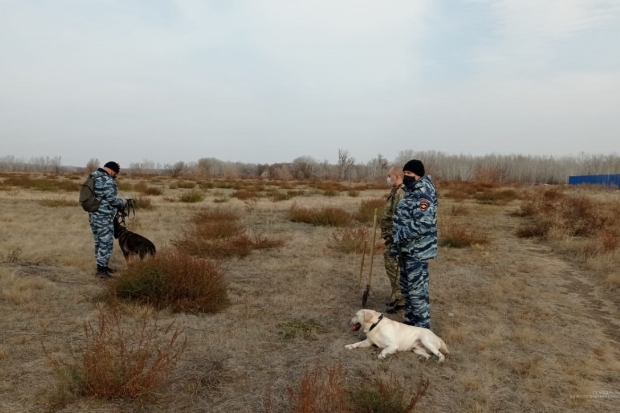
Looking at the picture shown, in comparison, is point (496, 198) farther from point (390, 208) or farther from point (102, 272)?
point (102, 272)

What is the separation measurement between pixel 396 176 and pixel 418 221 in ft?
2.50

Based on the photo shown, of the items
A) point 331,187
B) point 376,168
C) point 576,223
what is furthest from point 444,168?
point 576,223

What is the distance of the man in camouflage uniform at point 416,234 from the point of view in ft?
13.5

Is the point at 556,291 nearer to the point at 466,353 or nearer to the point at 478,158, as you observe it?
the point at 466,353

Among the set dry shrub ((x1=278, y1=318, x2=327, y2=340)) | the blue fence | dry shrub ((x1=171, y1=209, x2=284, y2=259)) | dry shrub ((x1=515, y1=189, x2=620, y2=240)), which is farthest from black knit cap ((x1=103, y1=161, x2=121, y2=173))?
the blue fence

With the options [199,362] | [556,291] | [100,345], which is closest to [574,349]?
[556,291]

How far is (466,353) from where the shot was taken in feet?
13.6

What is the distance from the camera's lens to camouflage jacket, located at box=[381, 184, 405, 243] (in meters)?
4.77

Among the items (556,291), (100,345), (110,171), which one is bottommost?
(556,291)

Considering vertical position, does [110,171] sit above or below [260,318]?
above

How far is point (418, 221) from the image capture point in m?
4.12

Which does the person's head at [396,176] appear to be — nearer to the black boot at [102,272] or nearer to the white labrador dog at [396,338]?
the white labrador dog at [396,338]

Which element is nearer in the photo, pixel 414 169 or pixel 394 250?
pixel 414 169

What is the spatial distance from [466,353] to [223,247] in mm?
5215
